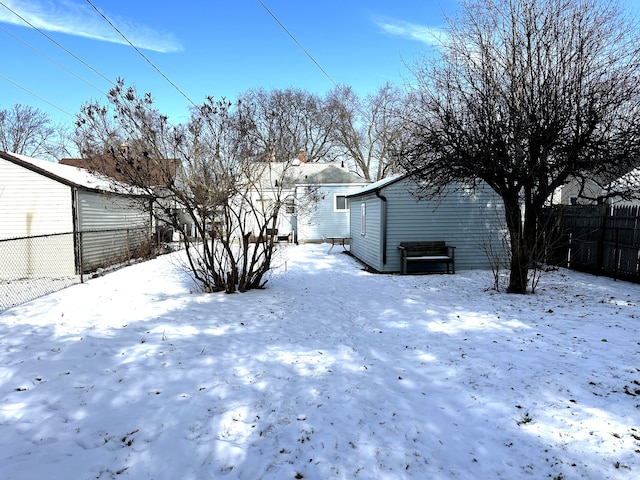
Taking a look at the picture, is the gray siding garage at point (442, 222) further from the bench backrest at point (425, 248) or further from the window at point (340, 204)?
the window at point (340, 204)

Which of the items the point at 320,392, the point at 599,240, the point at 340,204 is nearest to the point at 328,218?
the point at 340,204

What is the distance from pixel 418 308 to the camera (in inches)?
263

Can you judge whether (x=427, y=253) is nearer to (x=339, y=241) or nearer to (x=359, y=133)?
(x=339, y=241)

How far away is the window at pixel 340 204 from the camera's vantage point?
2077cm

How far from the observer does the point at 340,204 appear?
822 inches

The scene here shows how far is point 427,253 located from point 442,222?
3.80 feet

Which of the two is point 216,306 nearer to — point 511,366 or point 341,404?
point 341,404

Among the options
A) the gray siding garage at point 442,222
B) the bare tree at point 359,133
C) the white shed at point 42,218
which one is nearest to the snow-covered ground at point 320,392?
the gray siding garage at point 442,222

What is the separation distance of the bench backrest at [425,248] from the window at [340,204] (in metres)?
9.99

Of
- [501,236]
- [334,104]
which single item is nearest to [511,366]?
[501,236]

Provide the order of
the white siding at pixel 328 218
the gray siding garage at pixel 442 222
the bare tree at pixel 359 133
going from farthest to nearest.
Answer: the bare tree at pixel 359 133, the white siding at pixel 328 218, the gray siding garage at pixel 442 222

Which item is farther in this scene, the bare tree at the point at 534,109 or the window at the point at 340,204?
the window at the point at 340,204

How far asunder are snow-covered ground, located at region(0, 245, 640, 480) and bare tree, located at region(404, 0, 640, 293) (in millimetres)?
2587

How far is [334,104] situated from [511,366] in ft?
124
